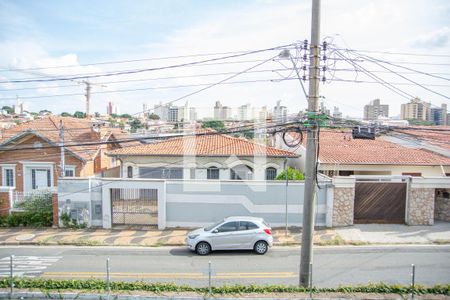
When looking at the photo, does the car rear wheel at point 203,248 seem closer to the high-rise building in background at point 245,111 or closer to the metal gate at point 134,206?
the metal gate at point 134,206

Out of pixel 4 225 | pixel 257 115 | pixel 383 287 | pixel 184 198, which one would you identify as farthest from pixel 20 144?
pixel 383 287

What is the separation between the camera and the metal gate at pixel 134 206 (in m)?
18.7

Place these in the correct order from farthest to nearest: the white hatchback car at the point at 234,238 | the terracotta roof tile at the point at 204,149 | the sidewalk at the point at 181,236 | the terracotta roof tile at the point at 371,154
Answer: the terracotta roof tile at the point at 204,149, the terracotta roof tile at the point at 371,154, the sidewalk at the point at 181,236, the white hatchback car at the point at 234,238

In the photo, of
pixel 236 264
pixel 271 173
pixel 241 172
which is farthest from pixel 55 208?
pixel 271 173

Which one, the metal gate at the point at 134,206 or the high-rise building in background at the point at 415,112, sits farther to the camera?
the high-rise building in background at the point at 415,112

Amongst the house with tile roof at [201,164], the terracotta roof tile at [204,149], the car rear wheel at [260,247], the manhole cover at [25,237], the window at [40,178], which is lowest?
the manhole cover at [25,237]

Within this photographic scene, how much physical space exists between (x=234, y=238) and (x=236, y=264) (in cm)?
127

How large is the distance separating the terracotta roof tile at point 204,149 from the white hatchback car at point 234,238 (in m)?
9.01

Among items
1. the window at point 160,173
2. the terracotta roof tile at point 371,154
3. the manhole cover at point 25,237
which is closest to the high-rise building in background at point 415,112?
the terracotta roof tile at point 371,154

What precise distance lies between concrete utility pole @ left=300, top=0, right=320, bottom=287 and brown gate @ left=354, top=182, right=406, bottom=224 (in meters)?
10.3

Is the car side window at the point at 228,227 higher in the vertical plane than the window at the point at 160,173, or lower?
lower

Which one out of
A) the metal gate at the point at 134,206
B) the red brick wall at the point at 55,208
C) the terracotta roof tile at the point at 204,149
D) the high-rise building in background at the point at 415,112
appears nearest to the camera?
the red brick wall at the point at 55,208

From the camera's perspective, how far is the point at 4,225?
61.1 feet

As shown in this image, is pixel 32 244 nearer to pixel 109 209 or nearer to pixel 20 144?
pixel 109 209
